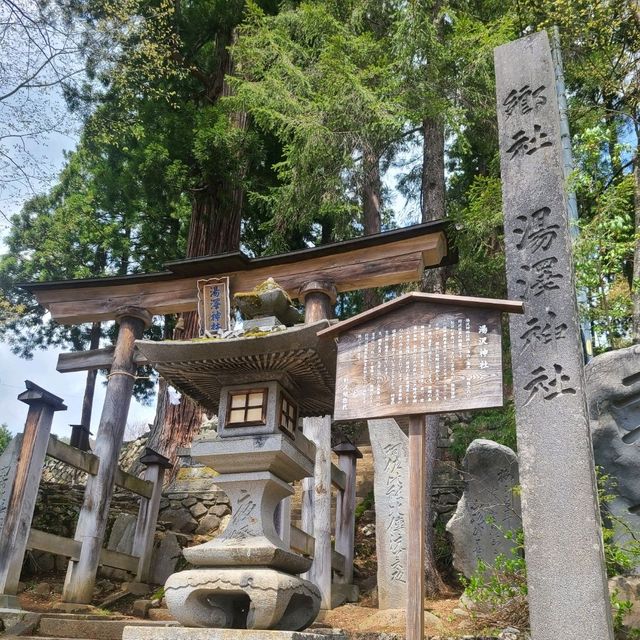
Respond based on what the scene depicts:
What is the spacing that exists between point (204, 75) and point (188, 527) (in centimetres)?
930

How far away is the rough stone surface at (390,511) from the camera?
7.01 m

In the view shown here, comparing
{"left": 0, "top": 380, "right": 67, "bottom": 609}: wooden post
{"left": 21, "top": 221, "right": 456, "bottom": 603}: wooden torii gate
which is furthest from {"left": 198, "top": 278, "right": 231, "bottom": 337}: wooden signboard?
{"left": 0, "top": 380, "right": 67, "bottom": 609}: wooden post

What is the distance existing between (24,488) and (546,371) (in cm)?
526

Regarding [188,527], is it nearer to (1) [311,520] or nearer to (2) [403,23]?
(1) [311,520]

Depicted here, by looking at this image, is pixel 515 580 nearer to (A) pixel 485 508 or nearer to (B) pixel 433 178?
(A) pixel 485 508

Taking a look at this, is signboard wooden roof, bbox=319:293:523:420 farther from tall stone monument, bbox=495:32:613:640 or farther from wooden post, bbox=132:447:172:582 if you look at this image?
wooden post, bbox=132:447:172:582

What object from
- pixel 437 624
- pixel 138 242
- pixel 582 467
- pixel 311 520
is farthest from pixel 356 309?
pixel 582 467

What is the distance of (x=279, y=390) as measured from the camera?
4.45 meters

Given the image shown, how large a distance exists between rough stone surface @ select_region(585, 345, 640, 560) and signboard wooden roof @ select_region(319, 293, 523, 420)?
10.3 ft

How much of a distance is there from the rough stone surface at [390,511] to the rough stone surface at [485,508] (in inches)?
25.9

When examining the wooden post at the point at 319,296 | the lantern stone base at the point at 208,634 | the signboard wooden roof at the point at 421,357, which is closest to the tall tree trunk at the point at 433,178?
the wooden post at the point at 319,296

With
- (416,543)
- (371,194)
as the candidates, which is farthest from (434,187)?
(416,543)

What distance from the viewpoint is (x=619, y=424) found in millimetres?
5887

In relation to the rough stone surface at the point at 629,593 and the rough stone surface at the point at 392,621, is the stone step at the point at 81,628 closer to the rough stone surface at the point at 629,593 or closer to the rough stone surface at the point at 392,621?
the rough stone surface at the point at 392,621
